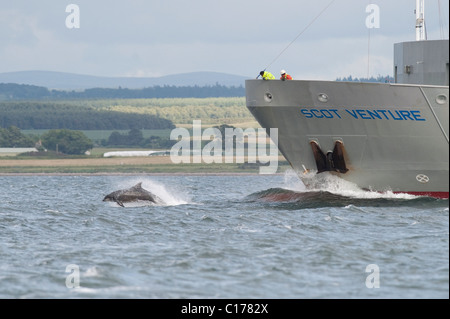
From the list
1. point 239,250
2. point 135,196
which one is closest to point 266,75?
point 135,196

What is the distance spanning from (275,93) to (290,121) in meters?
1.36

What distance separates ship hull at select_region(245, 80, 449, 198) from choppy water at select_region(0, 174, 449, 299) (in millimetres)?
919

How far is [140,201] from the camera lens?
145ft

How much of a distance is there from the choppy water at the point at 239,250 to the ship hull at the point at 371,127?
92cm

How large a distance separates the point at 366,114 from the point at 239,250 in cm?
1345

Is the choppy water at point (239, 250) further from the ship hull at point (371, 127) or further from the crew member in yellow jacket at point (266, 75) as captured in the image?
the crew member in yellow jacket at point (266, 75)

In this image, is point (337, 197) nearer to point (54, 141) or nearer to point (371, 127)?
point (371, 127)

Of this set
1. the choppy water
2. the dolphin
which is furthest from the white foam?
the dolphin

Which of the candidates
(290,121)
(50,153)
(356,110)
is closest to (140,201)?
(290,121)

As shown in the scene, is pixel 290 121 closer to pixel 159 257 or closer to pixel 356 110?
pixel 356 110

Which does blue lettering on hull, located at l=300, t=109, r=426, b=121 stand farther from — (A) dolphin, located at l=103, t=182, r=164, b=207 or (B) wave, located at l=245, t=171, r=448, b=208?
(A) dolphin, located at l=103, t=182, r=164, b=207

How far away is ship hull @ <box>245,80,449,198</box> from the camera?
37531 mm

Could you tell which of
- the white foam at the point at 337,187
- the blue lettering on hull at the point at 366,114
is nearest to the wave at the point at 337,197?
the white foam at the point at 337,187

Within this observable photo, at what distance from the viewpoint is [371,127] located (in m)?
38.7
